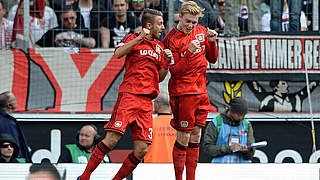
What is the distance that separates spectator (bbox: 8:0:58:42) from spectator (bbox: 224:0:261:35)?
275 cm

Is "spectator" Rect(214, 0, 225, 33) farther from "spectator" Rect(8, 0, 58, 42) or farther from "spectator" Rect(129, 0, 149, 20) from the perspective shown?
"spectator" Rect(8, 0, 58, 42)

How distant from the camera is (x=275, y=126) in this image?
9.45 m

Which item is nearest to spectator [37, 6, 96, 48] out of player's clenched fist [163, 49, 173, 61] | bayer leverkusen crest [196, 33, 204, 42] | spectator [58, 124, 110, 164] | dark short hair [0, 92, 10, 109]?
dark short hair [0, 92, 10, 109]

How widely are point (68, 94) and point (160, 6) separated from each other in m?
2.05

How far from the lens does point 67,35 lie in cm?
934

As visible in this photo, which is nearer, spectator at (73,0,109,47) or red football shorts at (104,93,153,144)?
red football shorts at (104,93,153,144)

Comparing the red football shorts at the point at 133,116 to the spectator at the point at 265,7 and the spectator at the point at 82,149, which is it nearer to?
the spectator at the point at 82,149

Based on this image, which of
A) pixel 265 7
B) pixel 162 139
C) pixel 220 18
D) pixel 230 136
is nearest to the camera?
pixel 230 136

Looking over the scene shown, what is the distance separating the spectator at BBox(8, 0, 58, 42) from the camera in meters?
9.34

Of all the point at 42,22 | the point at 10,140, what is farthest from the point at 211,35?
the point at 42,22

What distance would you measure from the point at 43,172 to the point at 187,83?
1.81 meters

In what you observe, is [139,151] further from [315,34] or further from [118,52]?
[315,34]

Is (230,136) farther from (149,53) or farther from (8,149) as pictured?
(8,149)

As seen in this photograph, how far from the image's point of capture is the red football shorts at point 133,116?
568 cm
